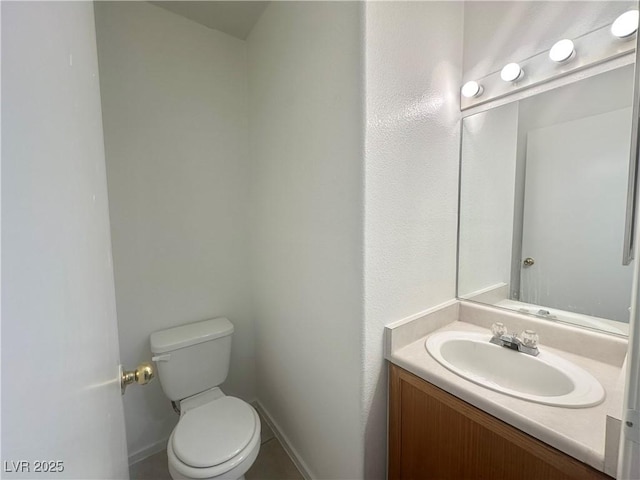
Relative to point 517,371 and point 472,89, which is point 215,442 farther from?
point 472,89

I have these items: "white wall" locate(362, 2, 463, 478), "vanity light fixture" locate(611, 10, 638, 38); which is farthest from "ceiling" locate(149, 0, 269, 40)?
"vanity light fixture" locate(611, 10, 638, 38)

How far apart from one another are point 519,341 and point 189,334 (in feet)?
5.34

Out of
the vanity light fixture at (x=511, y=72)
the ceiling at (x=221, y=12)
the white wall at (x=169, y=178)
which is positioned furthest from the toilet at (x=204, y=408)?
the vanity light fixture at (x=511, y=72)

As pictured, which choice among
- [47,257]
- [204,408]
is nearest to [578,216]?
[47,257]

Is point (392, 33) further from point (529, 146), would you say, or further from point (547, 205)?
point (547, 205)

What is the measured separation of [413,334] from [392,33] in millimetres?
1222

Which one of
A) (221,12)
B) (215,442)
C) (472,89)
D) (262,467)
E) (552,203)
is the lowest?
(262,467)

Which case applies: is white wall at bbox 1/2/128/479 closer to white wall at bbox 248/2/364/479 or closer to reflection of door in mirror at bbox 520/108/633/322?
white wall at bbox 248/2/364/479

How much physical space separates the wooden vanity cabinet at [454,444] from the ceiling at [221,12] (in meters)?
2.00

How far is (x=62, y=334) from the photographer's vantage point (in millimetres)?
307

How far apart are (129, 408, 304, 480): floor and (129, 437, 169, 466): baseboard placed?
0.7 inches

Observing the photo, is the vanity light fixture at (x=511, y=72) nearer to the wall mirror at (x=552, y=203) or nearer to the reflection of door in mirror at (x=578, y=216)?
the wall mirror at (x=552, y=203)

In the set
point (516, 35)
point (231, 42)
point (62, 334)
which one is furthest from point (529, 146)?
point (231, 42)

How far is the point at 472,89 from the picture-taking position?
124 cm
